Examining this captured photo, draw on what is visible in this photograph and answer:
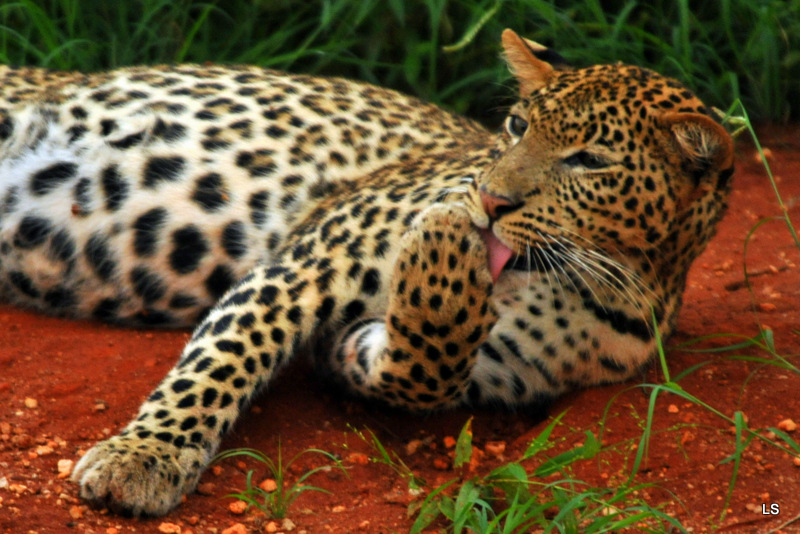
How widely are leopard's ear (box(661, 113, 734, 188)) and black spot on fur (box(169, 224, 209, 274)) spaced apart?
7.01 feet

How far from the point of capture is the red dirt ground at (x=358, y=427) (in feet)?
12.3

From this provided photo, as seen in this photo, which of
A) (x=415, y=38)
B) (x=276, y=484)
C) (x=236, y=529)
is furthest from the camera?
(x=415, y=38)

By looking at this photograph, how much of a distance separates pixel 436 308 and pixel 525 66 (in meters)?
1.19

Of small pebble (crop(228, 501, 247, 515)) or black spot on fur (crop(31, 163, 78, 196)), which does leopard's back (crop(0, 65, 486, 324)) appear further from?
small pebble (crop(228, 501, 247, 515))

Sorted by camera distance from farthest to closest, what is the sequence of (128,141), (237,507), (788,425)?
(128,141) < (788,425) < (237,507)

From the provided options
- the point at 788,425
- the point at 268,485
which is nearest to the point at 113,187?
the point at 268,485

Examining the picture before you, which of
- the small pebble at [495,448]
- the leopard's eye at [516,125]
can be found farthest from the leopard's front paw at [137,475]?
the leopard's eye at [516,125]

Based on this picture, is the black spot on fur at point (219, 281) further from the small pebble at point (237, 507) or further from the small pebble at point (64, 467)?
the small pebble at point (237, 507)

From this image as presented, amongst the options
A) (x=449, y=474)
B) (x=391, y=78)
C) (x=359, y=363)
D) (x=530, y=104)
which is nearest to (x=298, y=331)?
(x=359, y=363)

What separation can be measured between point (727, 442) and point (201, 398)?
1.92 m

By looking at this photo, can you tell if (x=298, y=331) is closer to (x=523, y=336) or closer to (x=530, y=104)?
(x=523, y=336)

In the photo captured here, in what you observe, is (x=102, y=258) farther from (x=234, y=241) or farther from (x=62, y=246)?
(x=234, y=241)

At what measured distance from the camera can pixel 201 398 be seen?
416cm

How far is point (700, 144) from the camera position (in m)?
4.01
